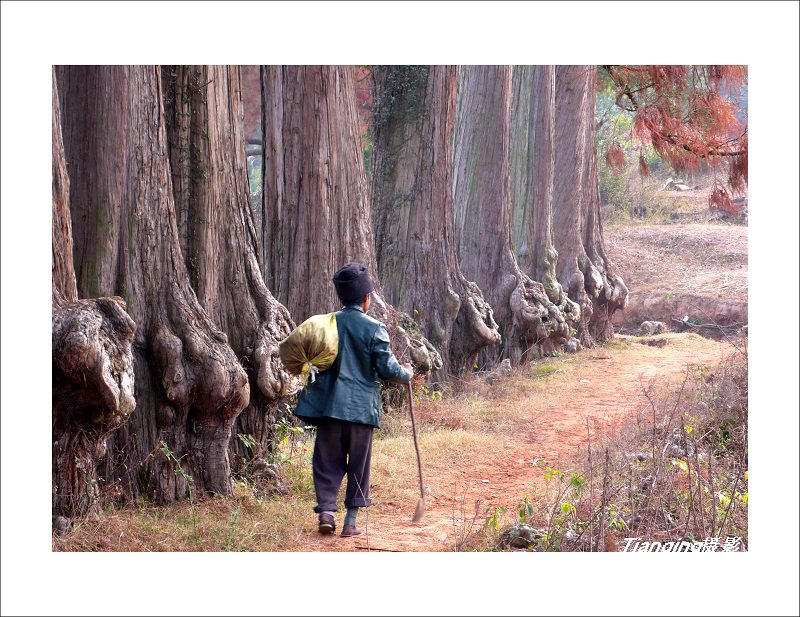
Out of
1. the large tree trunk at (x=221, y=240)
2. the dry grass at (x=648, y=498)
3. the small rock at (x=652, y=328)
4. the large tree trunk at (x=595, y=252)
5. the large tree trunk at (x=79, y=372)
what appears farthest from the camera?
the small rock at (x=652, y=328)

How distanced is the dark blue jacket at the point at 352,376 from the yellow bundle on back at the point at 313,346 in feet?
0.14

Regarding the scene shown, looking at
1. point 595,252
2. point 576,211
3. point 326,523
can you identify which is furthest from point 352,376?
point 595,252

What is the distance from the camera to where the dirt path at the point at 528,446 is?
595 cm

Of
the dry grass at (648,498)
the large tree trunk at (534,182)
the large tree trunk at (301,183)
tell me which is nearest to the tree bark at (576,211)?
the large tree trunk at (534,182)

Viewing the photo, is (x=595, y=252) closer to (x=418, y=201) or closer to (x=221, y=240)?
(x=418, y=201)

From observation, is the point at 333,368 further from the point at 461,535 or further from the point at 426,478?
the point at 426,478

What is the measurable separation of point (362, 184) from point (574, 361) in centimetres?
529

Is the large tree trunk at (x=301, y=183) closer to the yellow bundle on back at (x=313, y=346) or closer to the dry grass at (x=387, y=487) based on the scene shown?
the dry grass at (x=387, y=487)

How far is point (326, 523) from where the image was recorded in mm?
5648

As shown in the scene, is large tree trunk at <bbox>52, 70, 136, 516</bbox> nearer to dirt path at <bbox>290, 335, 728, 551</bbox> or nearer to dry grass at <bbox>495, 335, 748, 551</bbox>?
dirt path at <bbox>290, 335, 728, 551</bbox>

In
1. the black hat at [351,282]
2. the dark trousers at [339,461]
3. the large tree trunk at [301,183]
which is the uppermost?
the large tree trunk at [301,183]

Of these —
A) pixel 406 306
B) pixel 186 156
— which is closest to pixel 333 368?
pixel 186 156

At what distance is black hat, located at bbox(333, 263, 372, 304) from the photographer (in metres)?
5.66

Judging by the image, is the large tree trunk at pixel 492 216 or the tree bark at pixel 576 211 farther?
the tree bark at pixel 576 211
